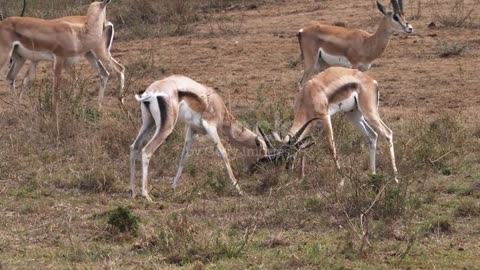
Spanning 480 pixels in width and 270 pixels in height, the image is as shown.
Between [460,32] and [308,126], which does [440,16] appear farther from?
[308,126]

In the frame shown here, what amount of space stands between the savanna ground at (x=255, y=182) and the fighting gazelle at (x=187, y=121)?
0.66ft

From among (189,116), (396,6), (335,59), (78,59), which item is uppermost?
(396,6)

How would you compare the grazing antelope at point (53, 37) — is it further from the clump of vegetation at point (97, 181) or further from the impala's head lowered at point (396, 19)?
the impala's head lowered at point (396, 19)

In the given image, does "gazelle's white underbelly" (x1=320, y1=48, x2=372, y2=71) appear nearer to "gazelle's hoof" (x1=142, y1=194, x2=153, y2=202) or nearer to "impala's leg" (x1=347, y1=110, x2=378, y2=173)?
"impala's leg" (x1=347, y1=110, x2=378, y2=173)

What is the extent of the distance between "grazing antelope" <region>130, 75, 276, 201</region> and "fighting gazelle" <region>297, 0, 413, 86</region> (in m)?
2.82

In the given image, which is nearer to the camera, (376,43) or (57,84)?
(57,84)

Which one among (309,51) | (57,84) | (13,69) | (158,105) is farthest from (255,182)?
(13,69)

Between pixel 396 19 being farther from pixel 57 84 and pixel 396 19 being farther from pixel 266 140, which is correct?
pixel 57 84

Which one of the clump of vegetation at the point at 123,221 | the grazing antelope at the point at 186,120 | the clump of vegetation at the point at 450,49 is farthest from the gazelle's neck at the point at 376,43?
the clump of vegetation at the point at 123,221

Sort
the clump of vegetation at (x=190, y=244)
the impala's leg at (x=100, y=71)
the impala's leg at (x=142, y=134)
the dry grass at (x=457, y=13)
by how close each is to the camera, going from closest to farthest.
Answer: the clump of vegetation at (x=190, y=244)
the impala's leg at (x=142, y=134)
the impala's leg at (x=100, y=71)
the dry grass at (x=457, y=13)

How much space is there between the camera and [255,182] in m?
8.40

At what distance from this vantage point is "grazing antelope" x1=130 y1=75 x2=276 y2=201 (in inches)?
315

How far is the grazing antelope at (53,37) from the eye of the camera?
11305 millimetres

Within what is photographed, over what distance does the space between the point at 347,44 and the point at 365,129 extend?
8.89ft
